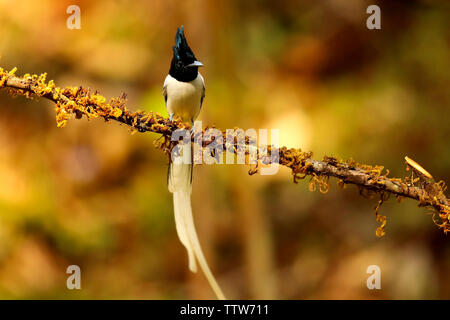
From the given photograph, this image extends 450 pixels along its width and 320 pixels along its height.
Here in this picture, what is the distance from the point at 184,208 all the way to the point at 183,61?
0.70m

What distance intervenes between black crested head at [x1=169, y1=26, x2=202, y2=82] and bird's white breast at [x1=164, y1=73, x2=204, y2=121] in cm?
3

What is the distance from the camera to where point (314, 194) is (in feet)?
17.8

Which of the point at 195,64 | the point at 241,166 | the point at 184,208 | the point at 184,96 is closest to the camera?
the point at 184,208

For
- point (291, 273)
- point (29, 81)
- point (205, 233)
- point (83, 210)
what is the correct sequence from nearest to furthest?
point (29, 81) < point (205, 233) < point (83, 210) < point (291, 273)

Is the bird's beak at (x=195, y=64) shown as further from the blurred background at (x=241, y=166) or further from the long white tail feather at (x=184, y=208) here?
the blurred background at (x=241, y=166)

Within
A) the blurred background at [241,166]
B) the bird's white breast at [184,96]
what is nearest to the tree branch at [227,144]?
the bird's white breast at [184,96]

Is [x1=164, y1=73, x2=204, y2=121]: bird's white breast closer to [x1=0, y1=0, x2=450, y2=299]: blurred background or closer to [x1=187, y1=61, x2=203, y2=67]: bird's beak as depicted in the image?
[x1=187, y1=61, x2=203, y2=67]: bird's beak

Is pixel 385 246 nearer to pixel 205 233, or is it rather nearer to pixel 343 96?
pixel 343 96

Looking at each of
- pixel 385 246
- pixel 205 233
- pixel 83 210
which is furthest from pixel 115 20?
pixel 385 246

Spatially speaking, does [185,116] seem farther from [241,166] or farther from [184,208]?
[241,166]

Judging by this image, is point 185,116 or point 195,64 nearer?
point 195,64

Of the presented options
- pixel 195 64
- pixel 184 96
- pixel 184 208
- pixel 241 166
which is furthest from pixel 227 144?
pixel 241 166

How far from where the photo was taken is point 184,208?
79.5 inches

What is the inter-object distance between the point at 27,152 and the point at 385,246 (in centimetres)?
385
